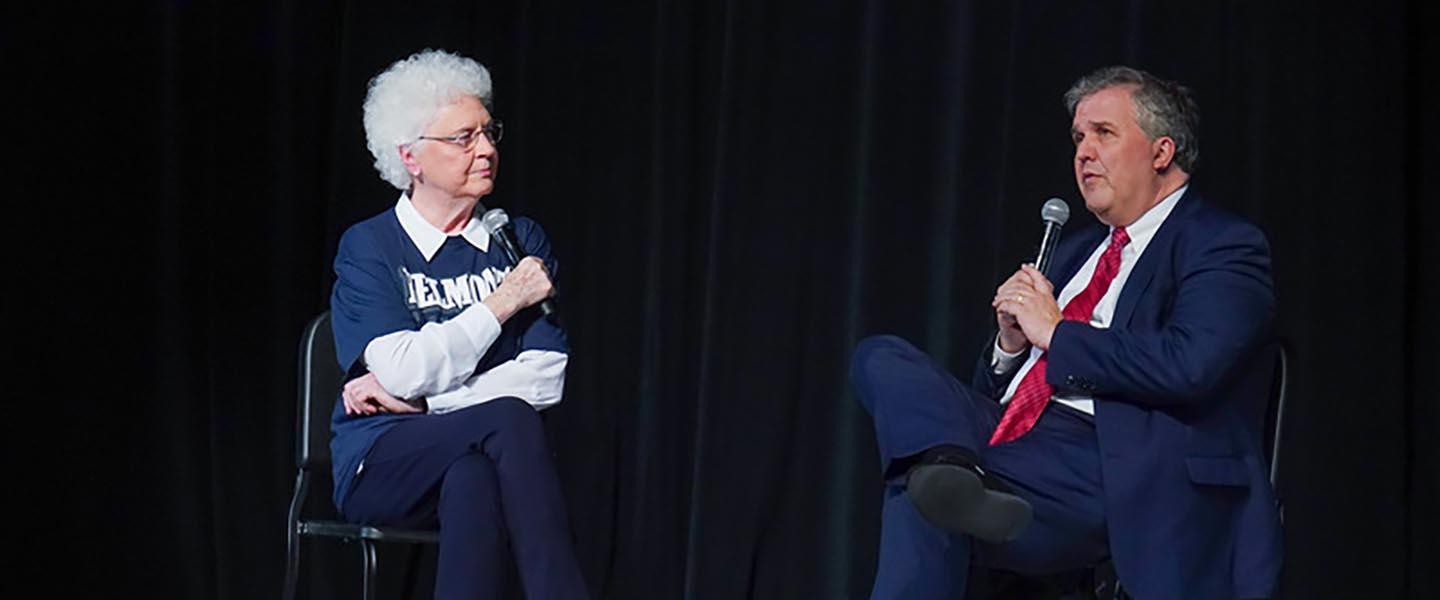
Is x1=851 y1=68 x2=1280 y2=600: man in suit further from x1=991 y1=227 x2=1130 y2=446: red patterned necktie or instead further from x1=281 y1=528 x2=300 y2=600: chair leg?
x1=281 y1=528 x2=300 y2=600: chair leg

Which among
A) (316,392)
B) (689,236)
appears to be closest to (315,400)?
(316,392)

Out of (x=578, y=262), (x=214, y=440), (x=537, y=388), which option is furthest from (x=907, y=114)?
(x=214, y=440)

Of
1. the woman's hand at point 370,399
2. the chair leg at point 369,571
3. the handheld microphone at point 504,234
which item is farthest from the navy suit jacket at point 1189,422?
the chair leg at point 369,571

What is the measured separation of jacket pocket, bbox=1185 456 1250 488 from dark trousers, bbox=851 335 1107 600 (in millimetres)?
139

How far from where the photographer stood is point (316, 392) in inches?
124

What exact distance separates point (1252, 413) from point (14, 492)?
2.46 metres

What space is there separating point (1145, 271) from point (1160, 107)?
0.28 m

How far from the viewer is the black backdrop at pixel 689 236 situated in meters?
3.28

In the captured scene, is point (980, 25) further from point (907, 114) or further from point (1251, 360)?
point (1251, 360)

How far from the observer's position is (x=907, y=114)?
361cm

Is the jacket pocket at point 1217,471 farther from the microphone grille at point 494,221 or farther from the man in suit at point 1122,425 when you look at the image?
the microphone grille at point 494,221

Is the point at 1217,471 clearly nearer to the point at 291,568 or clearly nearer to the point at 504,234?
the point at 504,234

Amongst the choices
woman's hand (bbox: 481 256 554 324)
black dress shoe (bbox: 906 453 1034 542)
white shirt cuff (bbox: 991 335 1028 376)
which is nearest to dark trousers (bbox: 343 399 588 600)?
woman's hand (bbox: 481 256 554 324)

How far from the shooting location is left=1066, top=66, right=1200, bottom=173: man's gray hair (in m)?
2.76
